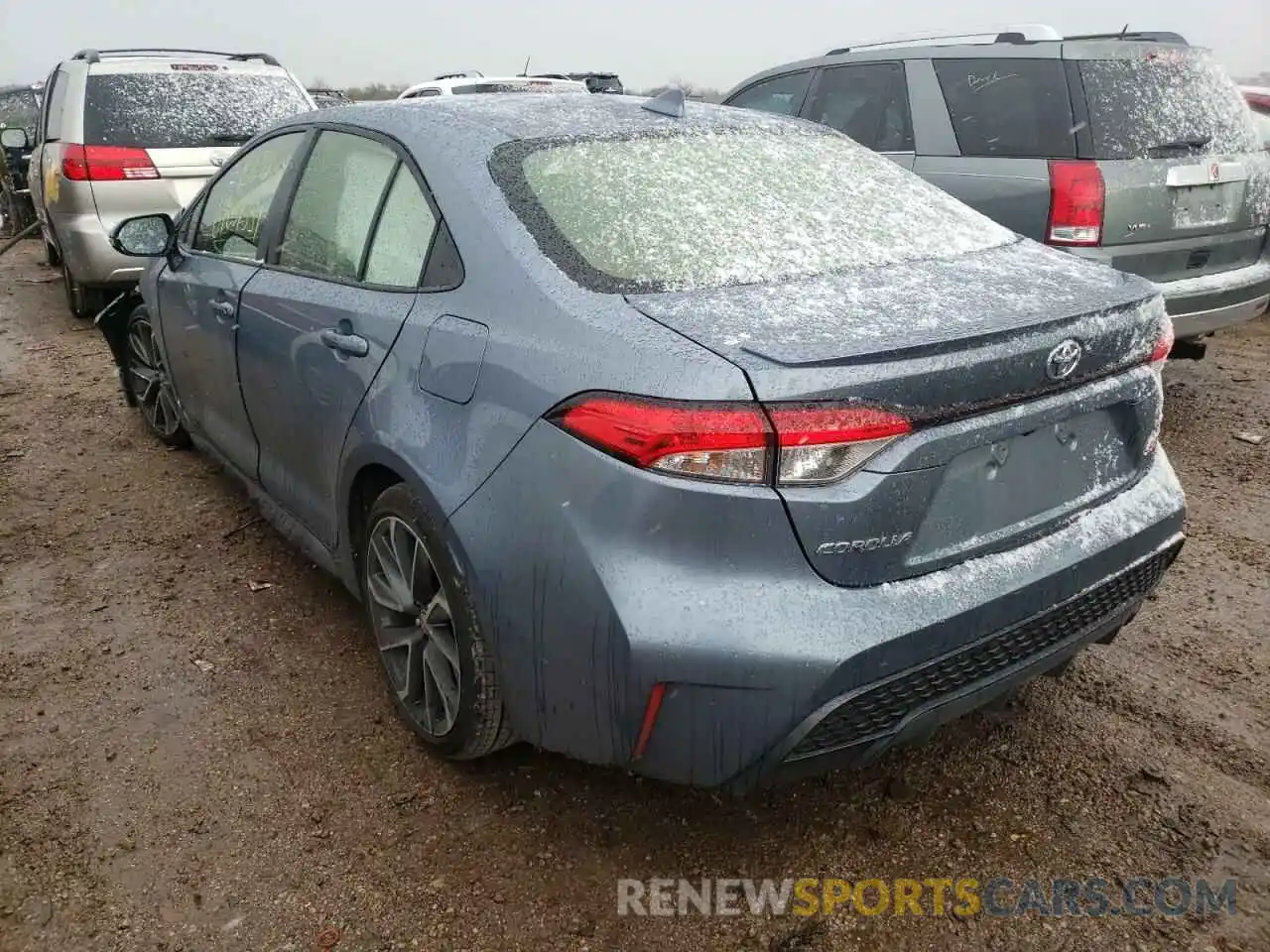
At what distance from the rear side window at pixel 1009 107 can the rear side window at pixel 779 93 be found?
1095mm

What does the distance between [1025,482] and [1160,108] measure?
11.1ft

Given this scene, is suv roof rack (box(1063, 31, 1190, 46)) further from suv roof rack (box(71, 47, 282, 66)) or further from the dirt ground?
suv roof rack (box(71, 47, 282, 66))

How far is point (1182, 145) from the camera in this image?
4.43m

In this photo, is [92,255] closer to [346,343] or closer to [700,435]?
[346,343]

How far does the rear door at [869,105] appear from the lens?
5.29 metres

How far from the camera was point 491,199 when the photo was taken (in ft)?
7.34

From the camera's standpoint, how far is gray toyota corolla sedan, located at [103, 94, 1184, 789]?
1.74 m

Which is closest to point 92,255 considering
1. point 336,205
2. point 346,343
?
point 336,205

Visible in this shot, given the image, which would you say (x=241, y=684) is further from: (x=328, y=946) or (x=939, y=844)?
(x=939, y=844)

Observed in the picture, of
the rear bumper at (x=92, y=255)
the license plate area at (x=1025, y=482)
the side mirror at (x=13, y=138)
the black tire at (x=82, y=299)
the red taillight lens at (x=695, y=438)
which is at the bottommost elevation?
the black tire at (x=82, y=299)

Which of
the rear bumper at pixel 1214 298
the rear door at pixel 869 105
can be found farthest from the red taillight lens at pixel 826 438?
the rear door at pixel 869 105

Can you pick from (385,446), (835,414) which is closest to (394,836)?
(385,446)

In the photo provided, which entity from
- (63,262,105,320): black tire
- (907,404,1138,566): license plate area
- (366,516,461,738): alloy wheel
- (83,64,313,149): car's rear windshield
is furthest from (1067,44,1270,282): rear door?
(63,262,105,320): black tire

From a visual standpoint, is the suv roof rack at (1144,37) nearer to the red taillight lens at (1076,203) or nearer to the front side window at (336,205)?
the red taillight lens at (1076,203)
